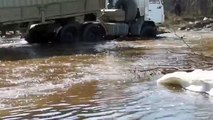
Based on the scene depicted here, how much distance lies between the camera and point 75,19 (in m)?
23.9

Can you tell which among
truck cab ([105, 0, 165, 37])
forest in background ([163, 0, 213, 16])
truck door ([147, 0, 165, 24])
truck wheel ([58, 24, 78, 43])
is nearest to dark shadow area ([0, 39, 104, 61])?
truck wheel ([58, 24, 78, 43])

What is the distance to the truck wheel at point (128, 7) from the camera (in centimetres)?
2605

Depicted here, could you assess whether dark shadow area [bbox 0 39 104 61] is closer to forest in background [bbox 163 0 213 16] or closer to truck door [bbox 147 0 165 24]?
truck door [bbox 147 0 165 24]

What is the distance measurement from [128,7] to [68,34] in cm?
422

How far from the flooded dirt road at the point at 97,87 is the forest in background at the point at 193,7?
Result: 2896 cm

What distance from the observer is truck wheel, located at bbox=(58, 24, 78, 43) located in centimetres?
2298

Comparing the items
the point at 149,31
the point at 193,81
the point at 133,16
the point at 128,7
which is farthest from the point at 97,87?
the point at 149,31

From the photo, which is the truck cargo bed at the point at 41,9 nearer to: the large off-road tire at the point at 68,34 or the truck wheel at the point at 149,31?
the large off-road tire at the point at 68,34

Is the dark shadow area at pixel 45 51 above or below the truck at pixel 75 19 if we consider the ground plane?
below

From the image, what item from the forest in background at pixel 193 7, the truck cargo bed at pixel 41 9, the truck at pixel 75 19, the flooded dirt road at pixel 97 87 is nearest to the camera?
the flooded dirt road at pixel 97 87

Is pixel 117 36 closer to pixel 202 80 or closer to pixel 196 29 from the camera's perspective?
pixel 196 29

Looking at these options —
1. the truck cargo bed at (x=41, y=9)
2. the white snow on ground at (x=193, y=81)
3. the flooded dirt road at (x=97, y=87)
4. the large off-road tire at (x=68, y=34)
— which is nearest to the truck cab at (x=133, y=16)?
the truck cargo bed at (x=41, y=9)

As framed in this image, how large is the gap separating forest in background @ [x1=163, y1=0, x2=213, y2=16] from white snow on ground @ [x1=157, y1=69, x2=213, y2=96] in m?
36.5

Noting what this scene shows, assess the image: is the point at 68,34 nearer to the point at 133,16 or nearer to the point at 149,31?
the point at 133,16
